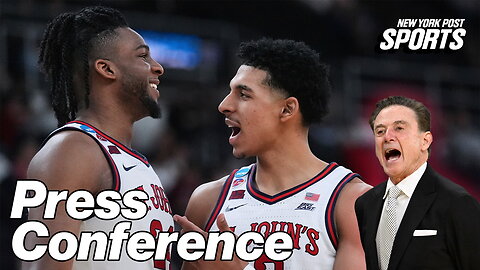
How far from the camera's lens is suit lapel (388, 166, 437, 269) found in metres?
3.90

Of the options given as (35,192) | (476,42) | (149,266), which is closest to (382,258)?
(149,266)

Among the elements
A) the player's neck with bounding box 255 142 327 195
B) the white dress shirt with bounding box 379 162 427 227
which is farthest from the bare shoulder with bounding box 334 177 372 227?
the white dress shirt with bounding box 379 162 427 227

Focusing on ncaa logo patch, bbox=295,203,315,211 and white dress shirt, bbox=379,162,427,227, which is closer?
white dress shirt, bbox=379,162,427,227

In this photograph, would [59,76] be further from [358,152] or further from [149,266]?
[358,152]

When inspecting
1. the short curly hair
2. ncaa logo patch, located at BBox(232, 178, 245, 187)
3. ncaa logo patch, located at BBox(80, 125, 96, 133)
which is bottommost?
ncaa logo patch, located at BBox(232, 178, 245, 187)

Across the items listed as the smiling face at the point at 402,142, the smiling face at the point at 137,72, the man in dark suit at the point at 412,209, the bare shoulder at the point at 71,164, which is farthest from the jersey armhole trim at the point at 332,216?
the bare shoulder at the point at 71,164

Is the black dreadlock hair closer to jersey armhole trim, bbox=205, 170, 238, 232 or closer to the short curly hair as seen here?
the short curly hair

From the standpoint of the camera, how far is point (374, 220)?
409cm

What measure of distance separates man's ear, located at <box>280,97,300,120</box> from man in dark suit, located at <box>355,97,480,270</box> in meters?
0.93

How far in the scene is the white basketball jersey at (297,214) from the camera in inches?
183

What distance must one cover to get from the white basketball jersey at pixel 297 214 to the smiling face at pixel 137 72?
26.5 inches

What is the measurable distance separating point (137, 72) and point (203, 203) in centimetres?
87

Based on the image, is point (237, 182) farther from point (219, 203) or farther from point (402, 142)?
point (402, 142)

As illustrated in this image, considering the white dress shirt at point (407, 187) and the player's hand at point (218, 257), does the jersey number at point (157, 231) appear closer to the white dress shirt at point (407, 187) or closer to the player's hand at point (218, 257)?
the player's hand at point (218, 257)
